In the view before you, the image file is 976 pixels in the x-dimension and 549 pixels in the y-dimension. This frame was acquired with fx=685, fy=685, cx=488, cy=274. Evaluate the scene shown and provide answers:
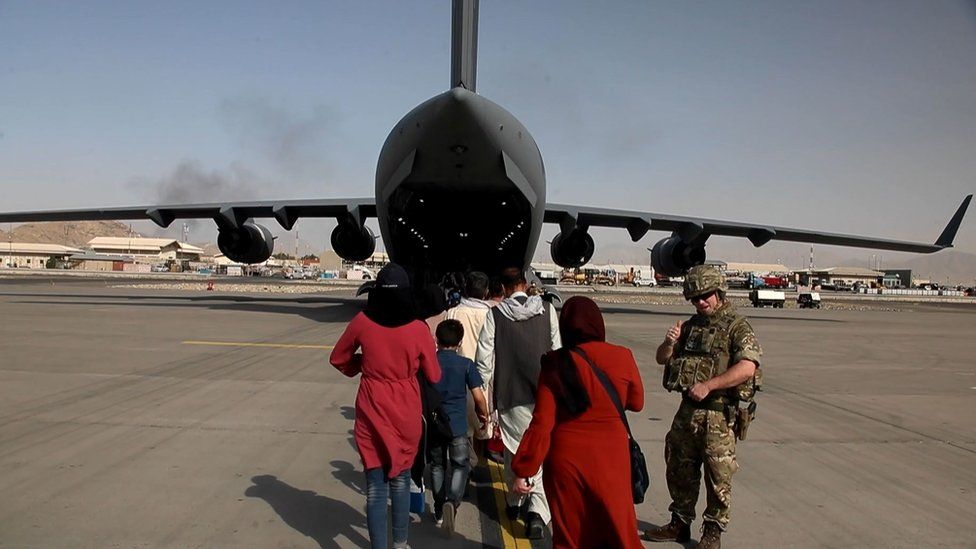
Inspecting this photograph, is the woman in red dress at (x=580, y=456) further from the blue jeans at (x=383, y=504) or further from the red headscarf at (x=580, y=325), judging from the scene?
the blue jeans at (x=383, y=504)

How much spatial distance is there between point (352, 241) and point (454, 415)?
16046mm

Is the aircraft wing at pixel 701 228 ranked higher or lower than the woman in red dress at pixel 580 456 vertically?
higher

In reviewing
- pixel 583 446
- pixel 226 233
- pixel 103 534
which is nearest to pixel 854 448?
pixel 583 446

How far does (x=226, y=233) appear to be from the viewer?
19234mm

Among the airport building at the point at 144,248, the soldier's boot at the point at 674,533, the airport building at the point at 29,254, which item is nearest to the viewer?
the soldier's boot at the point at 674,533

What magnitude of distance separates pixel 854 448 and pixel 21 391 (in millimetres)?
8161

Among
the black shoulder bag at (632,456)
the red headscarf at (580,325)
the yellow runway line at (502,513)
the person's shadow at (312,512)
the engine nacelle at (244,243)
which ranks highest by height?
the engine nacelle at (244,243)

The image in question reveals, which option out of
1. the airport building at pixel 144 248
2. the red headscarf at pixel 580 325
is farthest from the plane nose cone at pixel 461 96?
the airport building at pixel 144 248

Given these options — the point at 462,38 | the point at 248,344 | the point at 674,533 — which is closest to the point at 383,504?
the point at 674,533

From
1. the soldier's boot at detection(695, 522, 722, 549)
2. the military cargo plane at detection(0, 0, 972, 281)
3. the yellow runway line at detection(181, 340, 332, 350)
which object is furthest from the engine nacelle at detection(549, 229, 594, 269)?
the soldier's boot at detection(695, 522, 722, 549)

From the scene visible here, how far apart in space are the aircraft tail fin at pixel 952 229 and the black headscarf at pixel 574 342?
20146 millimetres

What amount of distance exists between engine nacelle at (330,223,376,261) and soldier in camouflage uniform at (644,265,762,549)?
15962 mm

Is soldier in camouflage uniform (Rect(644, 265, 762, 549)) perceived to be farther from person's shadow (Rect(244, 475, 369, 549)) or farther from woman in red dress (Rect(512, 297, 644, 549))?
person's shadow (Rect(244, 475, 369, 549))

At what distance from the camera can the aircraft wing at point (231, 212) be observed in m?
18.4
